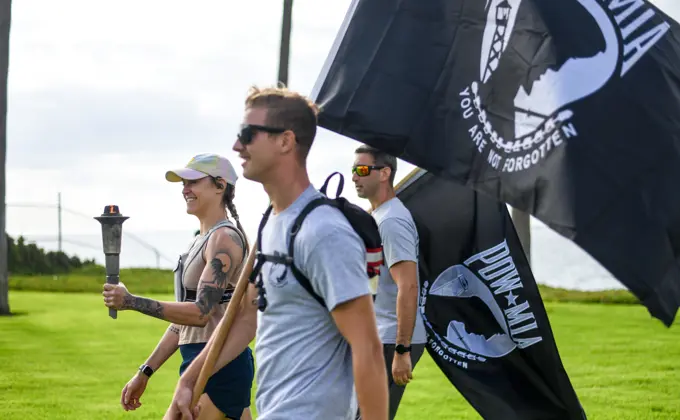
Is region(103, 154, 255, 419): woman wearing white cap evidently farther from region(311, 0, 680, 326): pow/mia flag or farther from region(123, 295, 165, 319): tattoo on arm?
region(311, 0, 680, 326): pow/mia flag

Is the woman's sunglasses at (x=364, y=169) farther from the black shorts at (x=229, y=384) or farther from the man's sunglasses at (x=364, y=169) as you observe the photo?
the black shorts at (x=229, y=384)

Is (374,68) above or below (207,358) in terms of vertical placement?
above

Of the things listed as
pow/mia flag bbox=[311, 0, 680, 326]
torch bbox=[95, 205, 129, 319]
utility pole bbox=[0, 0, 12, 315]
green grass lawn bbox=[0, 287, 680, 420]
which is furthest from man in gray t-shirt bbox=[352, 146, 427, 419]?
utility pole bbox=[0, 0, 12, 315]

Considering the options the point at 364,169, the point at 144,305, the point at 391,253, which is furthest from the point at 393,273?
the point at 144,305

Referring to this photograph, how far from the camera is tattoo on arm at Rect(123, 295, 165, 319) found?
5344 mm

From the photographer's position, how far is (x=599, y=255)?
4.20 metres

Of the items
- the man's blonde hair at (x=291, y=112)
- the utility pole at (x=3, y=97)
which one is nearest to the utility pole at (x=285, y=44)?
the utility pole at (x=3, y=97)

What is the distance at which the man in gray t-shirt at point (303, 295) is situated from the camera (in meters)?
3.60

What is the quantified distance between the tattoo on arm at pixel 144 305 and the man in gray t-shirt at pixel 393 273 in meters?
1.31

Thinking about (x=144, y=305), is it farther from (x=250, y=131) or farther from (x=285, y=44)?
(x=285, y=44)

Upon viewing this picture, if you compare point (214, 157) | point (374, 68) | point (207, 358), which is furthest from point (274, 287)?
point (214, 157)

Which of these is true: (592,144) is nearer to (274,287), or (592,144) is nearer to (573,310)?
(274,287)

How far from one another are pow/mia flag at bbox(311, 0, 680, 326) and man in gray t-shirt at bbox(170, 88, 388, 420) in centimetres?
105

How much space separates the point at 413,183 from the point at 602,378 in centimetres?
705
